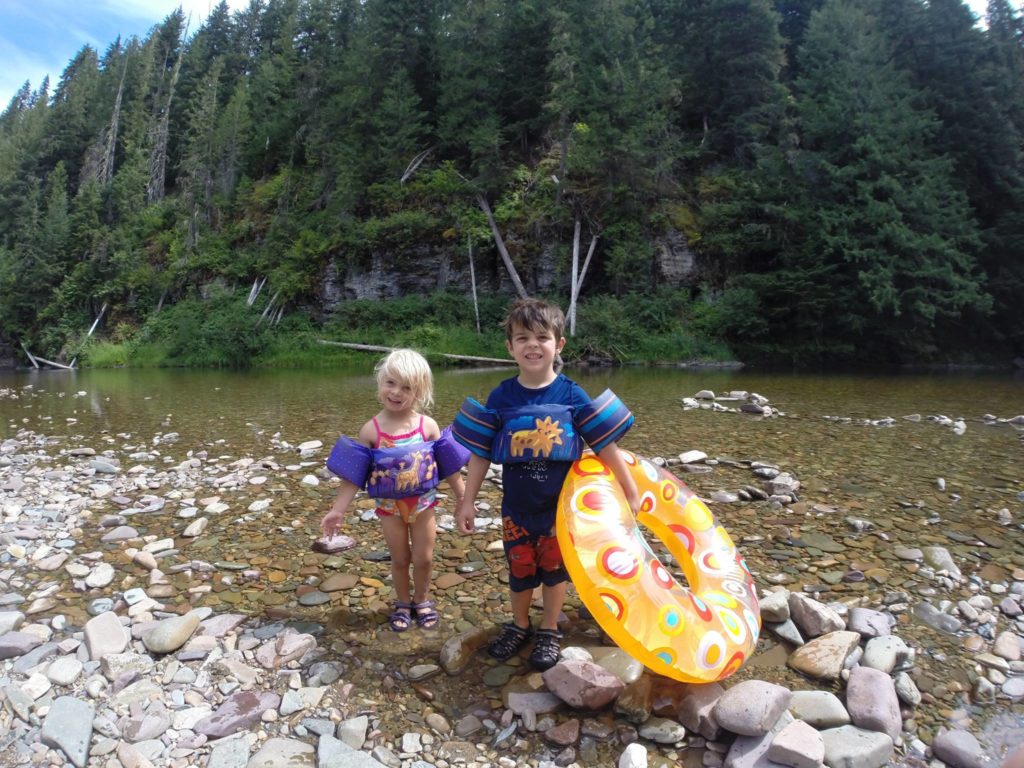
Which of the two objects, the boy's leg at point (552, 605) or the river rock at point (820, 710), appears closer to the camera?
the river rock at point (820, 710)

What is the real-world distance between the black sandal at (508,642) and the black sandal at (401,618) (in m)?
0.45

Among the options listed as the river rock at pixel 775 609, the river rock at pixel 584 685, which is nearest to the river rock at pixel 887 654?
the river rock at pixel 775 609

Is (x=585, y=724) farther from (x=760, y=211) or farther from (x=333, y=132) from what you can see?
(x=333, y=132)

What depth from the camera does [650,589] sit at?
85.2 inches

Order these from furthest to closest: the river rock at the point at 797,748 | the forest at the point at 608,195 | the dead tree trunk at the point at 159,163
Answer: the dead tree trunk at the point at 159,163 < the forest at the point at 608,195 < the river rock at the point at 797,748

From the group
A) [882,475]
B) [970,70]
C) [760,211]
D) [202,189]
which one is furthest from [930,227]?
[202,189]

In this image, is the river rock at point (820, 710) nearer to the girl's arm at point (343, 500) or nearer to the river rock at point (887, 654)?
the river rock at point (887, 654)

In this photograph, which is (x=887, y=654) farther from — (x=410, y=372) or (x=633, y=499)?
(x=410, y=372)

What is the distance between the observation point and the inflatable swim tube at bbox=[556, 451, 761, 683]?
2061 mm

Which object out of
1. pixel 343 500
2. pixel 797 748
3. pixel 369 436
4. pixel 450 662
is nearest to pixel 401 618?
pixel 450 662

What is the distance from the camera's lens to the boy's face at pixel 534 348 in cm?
240

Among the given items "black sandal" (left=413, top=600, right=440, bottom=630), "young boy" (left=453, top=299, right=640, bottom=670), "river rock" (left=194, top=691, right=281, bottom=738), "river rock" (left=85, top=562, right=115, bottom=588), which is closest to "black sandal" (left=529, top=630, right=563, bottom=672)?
"young boy" (left=453, top=299, right=640, bottom=670)

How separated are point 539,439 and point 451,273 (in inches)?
986

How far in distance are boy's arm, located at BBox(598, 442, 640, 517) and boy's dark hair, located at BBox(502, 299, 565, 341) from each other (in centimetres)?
57
